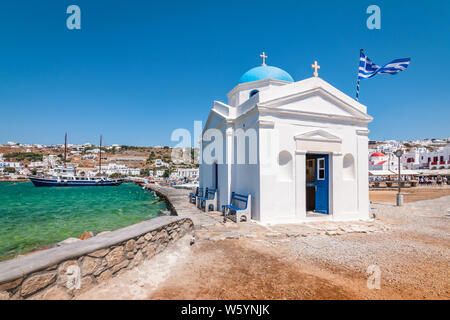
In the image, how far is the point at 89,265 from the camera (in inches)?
123

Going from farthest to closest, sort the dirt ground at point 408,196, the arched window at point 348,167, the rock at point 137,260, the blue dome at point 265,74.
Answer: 1. the dirt ground at point 408,196
2. the blue dome at point 265,74
3. the arched window at point 348,167
4. the rock at point 137,260

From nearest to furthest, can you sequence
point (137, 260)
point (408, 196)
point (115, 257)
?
point (115, 257)
point (137, 260)
point (408, 196)

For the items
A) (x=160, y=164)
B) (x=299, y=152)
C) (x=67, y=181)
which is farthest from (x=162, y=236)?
(x=160, y=164)

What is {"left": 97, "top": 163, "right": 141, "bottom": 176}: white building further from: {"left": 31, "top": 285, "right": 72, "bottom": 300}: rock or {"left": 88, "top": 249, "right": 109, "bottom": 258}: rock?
{"left": 31, "top": 285, "right": 72, "bottom": 300}: rock

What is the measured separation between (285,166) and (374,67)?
6.35 metres

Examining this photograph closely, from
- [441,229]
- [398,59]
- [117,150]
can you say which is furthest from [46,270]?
[117,150]

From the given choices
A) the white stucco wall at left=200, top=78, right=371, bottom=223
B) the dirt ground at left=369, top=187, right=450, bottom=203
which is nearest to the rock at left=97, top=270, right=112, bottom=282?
the white stucco wall at left=200, top=78, right=371, bottom=223

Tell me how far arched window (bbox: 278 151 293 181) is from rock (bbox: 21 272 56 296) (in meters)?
6.92

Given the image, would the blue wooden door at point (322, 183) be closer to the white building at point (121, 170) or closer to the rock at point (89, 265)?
the rock at point (89, 265)

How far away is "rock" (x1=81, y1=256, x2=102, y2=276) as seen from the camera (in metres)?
3.05

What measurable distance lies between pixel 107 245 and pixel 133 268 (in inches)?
31.2

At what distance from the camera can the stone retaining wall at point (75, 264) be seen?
2354 mm

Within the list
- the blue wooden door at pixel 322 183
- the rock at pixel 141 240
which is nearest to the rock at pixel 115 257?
the rock at pixel 141 240

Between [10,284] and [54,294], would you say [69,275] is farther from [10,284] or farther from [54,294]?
[10,284]
